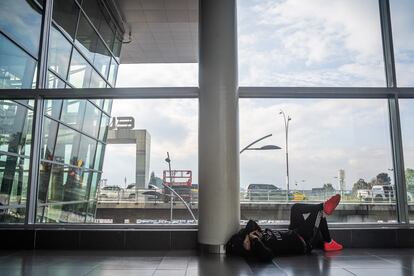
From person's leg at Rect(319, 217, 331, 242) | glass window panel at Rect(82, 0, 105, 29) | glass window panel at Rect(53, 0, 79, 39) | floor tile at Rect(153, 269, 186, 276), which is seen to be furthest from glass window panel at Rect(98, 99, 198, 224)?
glass window panel at Rect(82, 0, 105, 29)

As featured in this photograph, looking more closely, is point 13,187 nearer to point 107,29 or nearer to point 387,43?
point 107,29

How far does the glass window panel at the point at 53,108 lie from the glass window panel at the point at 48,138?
4.1 inches

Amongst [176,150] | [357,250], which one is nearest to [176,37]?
[176,150]

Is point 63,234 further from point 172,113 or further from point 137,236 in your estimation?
point 172,113

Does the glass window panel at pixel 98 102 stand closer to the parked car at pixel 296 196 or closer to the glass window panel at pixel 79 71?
the glass window panel at pixel 79 71

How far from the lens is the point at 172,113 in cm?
486

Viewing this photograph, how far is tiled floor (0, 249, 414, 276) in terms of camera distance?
3014mm

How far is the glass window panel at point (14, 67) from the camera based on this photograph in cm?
490

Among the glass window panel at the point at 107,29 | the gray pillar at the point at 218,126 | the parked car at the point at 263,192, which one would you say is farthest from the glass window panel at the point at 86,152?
the parked car at the point at 263,192

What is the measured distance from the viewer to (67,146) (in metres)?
5.98

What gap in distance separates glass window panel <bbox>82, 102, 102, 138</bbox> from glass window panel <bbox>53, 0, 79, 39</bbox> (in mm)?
1397

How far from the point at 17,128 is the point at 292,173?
408 cm

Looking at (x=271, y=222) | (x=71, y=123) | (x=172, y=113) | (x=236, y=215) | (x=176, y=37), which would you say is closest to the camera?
(x=236, y=215)

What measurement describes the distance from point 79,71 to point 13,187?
2.61 meters
